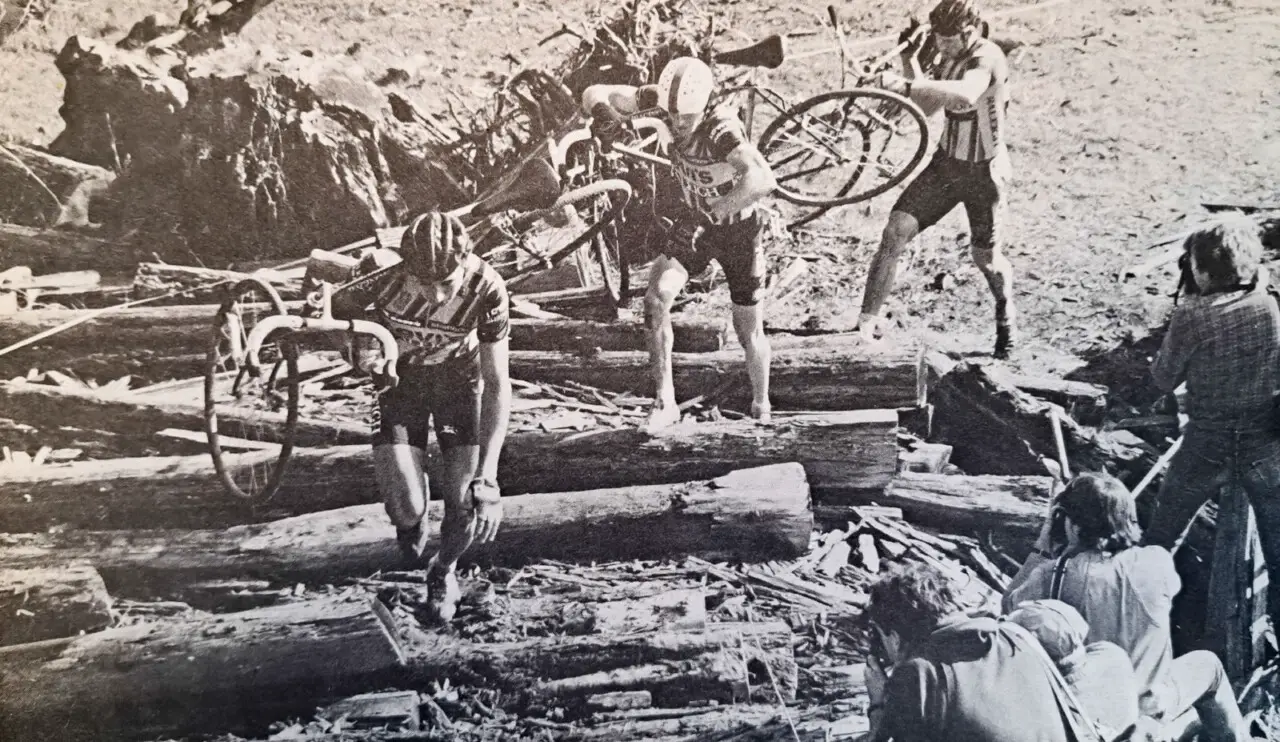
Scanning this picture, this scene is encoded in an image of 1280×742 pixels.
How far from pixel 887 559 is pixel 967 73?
177cm

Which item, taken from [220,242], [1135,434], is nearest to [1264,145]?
[1135,434]

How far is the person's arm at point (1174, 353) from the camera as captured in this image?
2.99 metres

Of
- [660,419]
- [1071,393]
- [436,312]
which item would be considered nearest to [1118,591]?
[1071,393]

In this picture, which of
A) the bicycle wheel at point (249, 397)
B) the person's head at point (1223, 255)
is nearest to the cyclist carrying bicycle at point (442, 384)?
the bicycle wheel at point (249, 397)

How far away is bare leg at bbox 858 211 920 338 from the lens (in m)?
2.96

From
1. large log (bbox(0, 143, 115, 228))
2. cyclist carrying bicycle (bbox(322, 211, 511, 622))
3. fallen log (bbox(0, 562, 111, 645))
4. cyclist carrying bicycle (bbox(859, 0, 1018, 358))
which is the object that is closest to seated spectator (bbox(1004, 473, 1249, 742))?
cyclist carrying bicycle (bbox(859, 0, 1018, 358))

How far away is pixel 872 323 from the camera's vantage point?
117 inches

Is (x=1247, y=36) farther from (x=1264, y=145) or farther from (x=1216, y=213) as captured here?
(x=1216, y=213)

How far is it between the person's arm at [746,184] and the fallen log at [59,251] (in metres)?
1.94

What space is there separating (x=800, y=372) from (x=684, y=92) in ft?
3.46

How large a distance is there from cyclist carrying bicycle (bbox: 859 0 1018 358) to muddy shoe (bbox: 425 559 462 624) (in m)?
1.71

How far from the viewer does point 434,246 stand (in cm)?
267

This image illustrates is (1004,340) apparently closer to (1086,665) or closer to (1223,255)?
(1223,255)

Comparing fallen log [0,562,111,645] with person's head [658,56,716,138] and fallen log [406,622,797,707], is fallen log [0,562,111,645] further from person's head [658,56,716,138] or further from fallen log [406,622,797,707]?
person's head [658,56,716,138]
